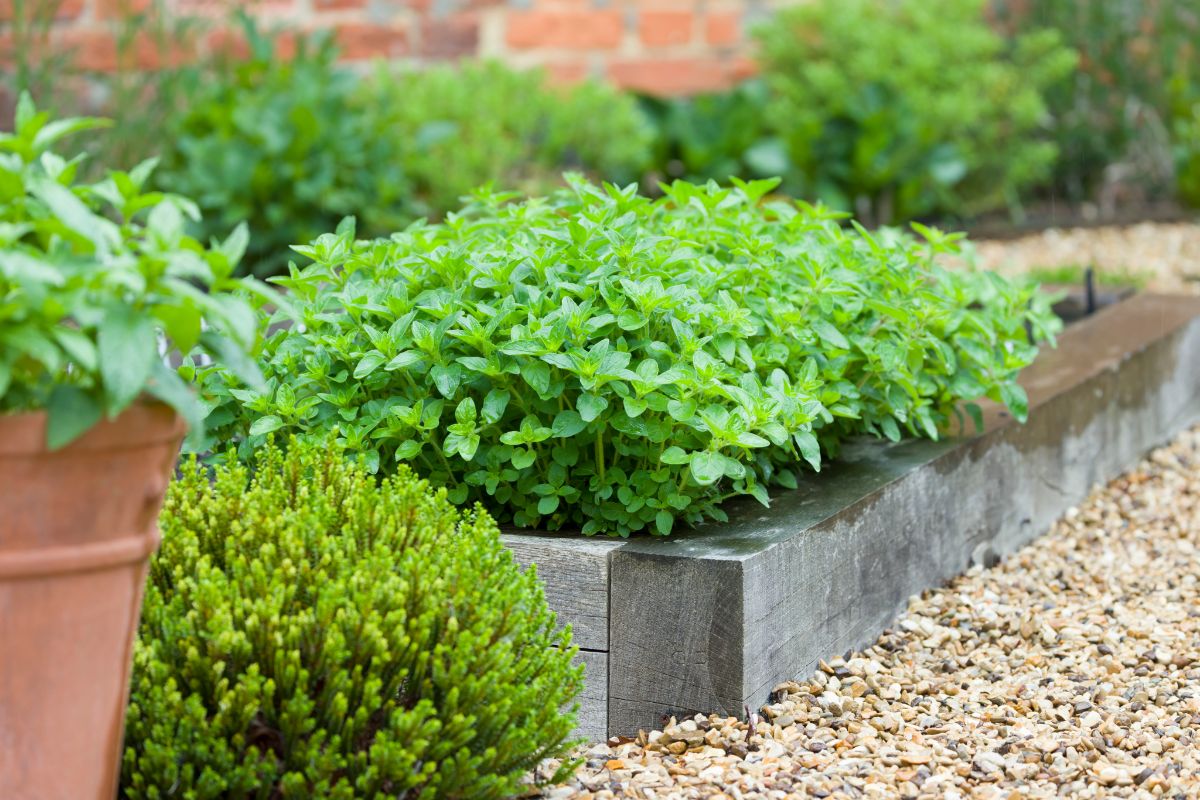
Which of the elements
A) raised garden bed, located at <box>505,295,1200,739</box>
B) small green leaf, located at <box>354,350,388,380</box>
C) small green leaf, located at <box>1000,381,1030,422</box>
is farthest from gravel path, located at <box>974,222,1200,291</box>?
small green leaf, located at <box>354,350,388,380</box>

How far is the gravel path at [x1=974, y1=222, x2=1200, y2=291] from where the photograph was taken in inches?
265

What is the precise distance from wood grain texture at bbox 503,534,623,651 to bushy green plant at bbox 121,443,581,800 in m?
0.35

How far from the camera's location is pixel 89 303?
4.95 ft

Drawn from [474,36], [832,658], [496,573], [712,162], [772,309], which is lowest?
[832,658]

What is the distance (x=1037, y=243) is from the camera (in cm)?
754

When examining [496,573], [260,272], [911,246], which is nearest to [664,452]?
[496,573]

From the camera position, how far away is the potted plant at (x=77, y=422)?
1.47 m

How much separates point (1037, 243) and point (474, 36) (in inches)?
122

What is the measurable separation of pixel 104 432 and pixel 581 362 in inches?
40.3


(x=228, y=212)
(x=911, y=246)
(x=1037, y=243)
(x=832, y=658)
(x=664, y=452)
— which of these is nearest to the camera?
(x=664, y=452)

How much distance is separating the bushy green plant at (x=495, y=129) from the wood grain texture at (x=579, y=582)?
12.7 feet

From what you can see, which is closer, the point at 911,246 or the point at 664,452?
the point at 664,452

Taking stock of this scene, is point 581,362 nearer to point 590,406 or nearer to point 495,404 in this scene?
point 590,406

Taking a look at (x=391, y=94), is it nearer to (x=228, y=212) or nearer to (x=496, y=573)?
(x=228, y=212)
